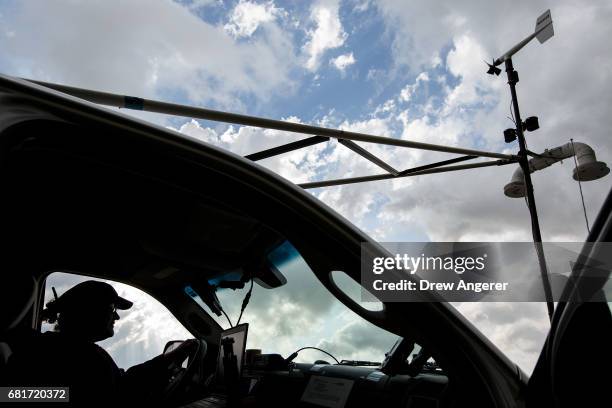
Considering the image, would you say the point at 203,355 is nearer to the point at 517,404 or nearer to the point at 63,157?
the point at 63,157

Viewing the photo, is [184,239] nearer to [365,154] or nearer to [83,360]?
[83,360]

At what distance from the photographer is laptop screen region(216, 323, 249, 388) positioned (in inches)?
131

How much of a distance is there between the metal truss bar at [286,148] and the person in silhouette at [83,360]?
1849mm

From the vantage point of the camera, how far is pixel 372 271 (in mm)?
1838

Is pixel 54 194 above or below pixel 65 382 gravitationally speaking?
above

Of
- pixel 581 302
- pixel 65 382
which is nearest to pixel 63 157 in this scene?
pixel 65 382

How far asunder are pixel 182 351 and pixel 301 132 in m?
2.11

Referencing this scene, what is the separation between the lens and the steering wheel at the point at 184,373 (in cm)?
358

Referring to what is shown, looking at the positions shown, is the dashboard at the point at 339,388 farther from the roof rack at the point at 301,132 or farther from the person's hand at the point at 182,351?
the roof rack at the point at 301,132

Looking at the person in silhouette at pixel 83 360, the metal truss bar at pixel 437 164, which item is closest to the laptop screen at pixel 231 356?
the person in silhouette at pixel 83 360

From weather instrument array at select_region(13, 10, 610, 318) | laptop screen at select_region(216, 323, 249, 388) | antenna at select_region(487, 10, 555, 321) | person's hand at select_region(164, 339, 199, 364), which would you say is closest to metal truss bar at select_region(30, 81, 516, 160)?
weather instrument array at select_region(13, 10, 610, 318)

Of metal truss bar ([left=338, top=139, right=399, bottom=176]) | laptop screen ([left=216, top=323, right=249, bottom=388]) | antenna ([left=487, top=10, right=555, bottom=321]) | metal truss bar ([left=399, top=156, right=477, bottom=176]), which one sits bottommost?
laptop screen ([left=216, top=323, right=249, bottom=388])

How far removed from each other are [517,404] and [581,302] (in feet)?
1.73

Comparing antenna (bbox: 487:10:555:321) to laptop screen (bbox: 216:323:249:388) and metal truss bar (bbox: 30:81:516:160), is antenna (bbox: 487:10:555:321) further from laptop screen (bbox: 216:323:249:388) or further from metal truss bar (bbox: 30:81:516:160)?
laptop screen (bbox: 216:323:249:388)
